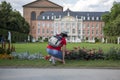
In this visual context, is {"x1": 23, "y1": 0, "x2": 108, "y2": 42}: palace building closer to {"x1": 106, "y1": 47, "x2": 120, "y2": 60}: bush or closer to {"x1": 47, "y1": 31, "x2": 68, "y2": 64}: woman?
{"x1": 106, "y1": 47, "x2": 120, "y2": 60}: bush

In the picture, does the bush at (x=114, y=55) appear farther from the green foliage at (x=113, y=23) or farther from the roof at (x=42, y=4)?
the roof at (x=42, y=4)

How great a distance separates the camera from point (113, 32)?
90.1m

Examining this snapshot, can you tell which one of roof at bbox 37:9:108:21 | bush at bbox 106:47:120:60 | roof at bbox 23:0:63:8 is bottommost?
bush at bbox 106:47:120:60

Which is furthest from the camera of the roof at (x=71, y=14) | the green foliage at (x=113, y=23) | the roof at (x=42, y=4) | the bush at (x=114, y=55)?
the roof at (x=42, y=4)

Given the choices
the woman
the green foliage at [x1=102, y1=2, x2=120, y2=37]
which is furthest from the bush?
the green foliage at [x1=102, y1=2, x2=120, y2=37]

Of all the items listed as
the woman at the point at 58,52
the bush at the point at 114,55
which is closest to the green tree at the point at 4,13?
the bush at the point at 114,55

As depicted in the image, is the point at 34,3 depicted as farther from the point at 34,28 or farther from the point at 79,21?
the point at 79,21

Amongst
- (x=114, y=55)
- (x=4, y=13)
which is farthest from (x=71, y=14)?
(x=114, y=55)

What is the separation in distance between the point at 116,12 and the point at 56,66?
8177 cm

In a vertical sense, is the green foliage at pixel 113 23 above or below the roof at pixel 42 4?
below

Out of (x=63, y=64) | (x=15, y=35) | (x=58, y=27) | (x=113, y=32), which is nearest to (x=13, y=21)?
(x=15, y=35)

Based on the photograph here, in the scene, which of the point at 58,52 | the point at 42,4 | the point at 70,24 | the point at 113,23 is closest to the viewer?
the point at 58,52

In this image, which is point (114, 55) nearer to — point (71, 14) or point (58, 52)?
point (58, 52)

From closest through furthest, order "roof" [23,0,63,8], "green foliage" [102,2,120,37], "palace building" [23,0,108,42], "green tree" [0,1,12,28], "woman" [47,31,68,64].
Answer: "woman" [47,31,68,64]
"green tree" [0,1,12,28]
"green foliage" [102,2,120,37]
"palace building" [23,0,108,42]
"roof" [23,0,63,8]
